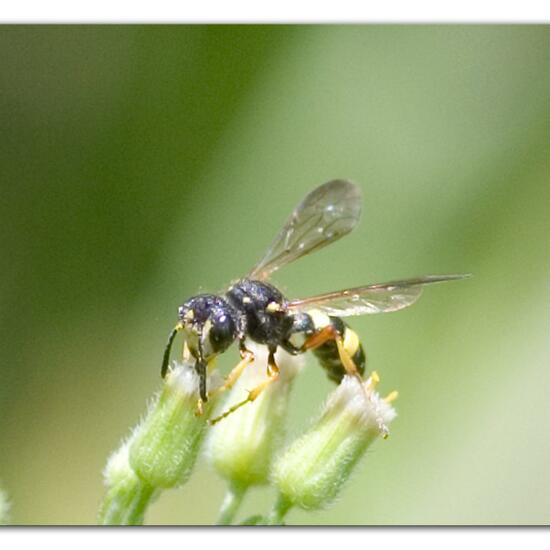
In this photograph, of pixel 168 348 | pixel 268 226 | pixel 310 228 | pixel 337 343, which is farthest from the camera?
pixel 268 226

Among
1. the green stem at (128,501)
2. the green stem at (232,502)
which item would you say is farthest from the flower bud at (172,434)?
the green stem at (232,502)

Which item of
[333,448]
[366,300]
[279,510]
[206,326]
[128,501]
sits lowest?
[128,501]

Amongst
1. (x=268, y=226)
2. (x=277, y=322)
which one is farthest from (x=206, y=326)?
(x=268, y=226)

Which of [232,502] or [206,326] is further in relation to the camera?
[232,502]

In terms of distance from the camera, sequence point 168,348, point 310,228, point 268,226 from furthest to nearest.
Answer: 1. point 268,226
2. point 310,228
3. point 168,348

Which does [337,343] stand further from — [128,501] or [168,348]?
[128,501]

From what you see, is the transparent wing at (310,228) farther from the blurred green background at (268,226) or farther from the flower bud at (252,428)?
the blurred green background at (268,226)
